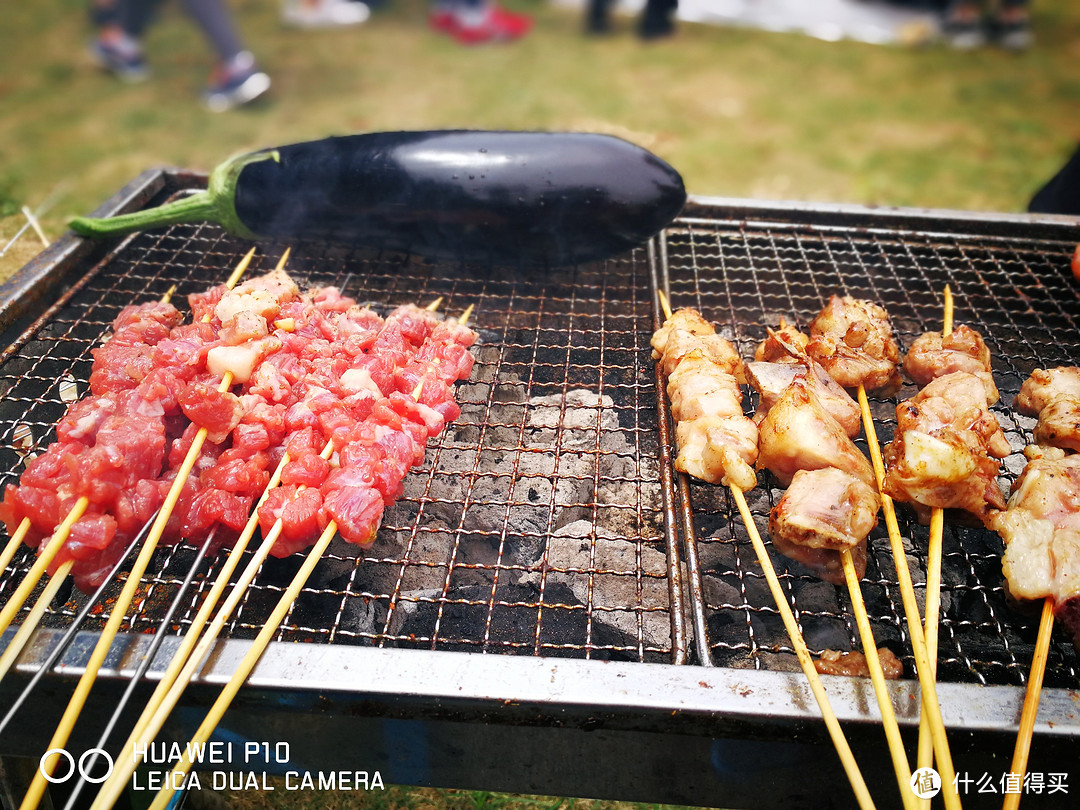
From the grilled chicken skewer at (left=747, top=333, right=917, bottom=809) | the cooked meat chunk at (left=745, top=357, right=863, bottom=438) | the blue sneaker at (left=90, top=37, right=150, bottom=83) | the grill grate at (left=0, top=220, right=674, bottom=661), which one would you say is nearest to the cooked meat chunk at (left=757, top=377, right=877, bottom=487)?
the grilled chicken skewer at (left=747, top=333, right=917, bottom=809)

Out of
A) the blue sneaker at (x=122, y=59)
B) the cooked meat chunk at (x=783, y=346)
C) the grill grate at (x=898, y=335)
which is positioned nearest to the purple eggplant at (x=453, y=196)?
the grill grate at (x=898, y=335)

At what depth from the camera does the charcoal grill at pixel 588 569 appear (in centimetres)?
204

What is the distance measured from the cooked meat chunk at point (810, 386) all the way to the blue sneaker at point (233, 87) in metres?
10.3

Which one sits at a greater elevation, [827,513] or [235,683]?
[827,513]

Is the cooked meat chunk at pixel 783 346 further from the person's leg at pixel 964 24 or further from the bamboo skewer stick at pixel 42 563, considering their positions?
the person's leg at pixel 964 24

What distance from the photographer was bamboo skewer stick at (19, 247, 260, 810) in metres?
1.73

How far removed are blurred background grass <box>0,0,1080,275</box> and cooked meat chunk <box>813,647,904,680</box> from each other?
6.58 m

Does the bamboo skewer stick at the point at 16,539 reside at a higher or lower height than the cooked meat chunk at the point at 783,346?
lower

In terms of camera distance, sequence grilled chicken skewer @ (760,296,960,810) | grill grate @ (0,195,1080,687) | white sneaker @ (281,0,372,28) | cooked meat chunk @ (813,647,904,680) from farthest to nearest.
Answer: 1. white sneaker @ (281,0,372,28)
2. grilled chicken skewer @ (760,296,960,810)
3. grill grate @ (0,195,1080,687)
4. cooked meat chunk @ (813,647,904,680)

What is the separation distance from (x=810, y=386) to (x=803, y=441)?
1.34 ft

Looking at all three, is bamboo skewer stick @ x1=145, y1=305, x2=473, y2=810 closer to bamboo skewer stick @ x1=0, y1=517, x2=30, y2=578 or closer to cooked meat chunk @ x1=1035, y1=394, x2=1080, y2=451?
bamboo skewer stick @ x1=0, y1=517, x2=30, y2=578

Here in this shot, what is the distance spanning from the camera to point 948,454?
237 cm

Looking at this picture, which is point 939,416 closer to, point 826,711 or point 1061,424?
point 1061,424

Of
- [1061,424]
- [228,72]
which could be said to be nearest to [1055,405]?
[1061,424]
